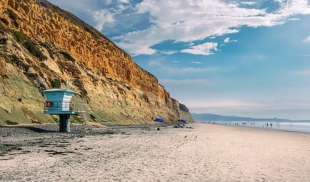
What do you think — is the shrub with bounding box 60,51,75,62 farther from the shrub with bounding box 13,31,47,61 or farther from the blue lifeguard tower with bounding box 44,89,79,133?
the blue lifeguard tower with bounding box 44,89,79,133

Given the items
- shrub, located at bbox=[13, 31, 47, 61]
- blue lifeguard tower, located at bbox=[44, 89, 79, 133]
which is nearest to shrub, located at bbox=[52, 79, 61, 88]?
shrub, located at bbox=[13, 31, 47, 61]

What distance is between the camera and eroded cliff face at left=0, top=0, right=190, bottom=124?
41281mm

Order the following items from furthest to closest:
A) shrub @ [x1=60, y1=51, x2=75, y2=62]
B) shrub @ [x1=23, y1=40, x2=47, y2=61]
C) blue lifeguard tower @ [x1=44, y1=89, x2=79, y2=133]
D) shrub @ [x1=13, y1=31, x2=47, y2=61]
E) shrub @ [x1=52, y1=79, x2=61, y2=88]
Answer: shrub @ [x1=60, y1=51, x2=75, y2=62] → shrub @ [x1=23, y1=40, x2=47, y2=61] → shrub @ [x1=13, y1=31, x2=47, y2=61] → shrub @ [x1=52, y1=79, x2=61, y2=88] → blue lifeguard tower @ [x1=44, y1=89, x2=79, y2=133]

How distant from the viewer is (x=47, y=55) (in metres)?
55.8

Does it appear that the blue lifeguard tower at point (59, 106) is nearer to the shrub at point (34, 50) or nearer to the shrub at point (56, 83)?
the shrub at point (56, 83)

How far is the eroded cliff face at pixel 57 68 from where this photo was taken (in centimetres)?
4128

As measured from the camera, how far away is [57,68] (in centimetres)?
5694

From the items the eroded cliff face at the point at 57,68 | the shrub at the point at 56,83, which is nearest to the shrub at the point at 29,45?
the eroded cliff face at the point at 57,68

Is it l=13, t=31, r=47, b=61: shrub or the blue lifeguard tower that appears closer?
the blue lifeguard tower

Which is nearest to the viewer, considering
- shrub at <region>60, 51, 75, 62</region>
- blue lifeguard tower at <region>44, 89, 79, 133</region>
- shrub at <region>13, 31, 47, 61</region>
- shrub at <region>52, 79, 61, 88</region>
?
blue lifeguard tower at <region>44, 89, 79, 133</region>

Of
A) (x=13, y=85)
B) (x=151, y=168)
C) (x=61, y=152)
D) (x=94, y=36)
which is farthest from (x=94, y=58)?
(x=151, y=168)

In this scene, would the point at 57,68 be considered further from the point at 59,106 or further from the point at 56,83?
the point at 59,106

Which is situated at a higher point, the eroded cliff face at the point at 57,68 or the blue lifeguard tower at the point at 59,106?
the eroded cliff face at the point at 57,68

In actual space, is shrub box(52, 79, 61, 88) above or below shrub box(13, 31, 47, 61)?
below
